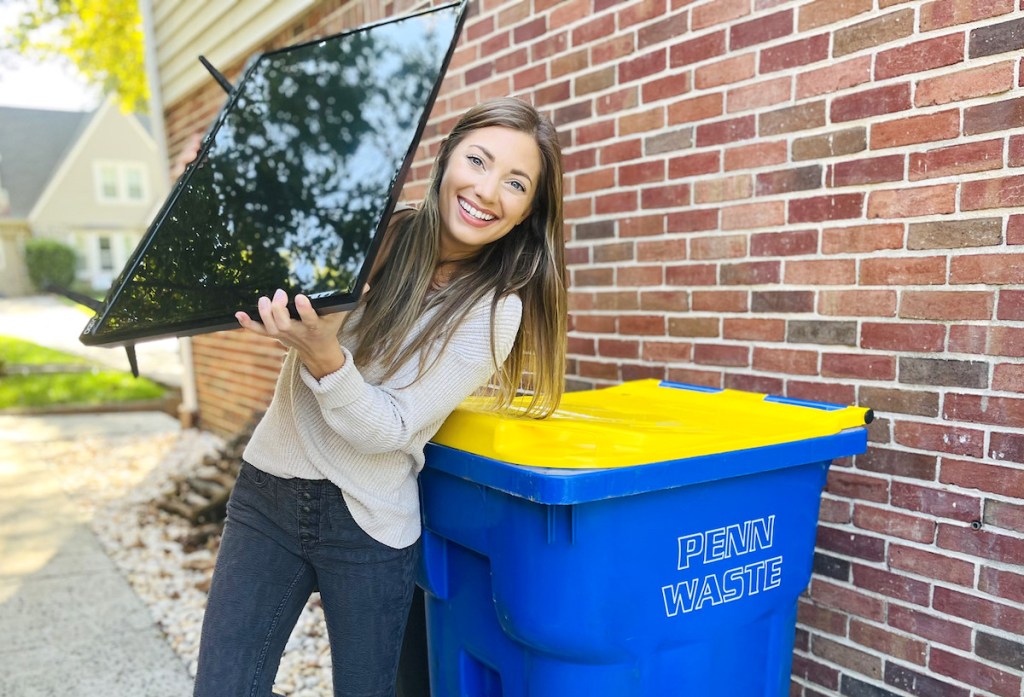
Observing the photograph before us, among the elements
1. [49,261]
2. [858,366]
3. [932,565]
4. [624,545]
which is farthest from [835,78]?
[49,261]

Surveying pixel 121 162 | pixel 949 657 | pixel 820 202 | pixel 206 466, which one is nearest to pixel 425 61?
pixel 820 202

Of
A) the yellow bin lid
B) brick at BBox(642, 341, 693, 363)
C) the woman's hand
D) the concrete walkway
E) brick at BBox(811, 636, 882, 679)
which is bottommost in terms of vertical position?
the concrete walkway

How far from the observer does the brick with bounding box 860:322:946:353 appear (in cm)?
177

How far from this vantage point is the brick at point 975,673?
169 cm

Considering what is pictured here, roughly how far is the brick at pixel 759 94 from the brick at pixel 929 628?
1307 millimetres

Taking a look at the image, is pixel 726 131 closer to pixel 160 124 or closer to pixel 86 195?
pixel 160 124

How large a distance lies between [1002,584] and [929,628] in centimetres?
21

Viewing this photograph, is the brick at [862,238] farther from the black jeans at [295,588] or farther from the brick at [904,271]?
the black jeans at [295,588]

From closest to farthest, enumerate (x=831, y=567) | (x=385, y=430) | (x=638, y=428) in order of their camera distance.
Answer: (x=385, y=430) < (x=638, y=428) < (x=831, y=567)

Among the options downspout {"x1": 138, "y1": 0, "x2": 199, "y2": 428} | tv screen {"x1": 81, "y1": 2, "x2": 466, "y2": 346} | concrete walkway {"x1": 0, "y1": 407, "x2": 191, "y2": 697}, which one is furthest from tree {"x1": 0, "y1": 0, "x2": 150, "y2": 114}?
tv screen {"x1": 81, "y1": 2, "x2": 466, "y2": 346}

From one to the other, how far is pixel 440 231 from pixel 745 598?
0.98 m

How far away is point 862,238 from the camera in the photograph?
1.89m

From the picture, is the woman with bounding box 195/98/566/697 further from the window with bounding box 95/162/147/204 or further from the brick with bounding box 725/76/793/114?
the window with bounding box 95/162/147/204

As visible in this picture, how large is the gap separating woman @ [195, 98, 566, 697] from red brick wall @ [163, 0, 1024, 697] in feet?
2.44
